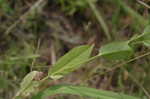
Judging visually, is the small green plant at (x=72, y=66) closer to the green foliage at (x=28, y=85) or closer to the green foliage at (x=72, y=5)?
the green foliage at (x=28, y=85)

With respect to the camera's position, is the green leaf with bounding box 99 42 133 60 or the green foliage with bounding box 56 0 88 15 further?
the green foliage with bounding box 56 0 88 15

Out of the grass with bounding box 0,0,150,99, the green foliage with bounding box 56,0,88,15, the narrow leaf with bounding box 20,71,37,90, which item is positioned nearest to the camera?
the narrow leaf with bounding box 20,71,37,90

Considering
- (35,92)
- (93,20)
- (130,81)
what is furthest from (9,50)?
(35,92)

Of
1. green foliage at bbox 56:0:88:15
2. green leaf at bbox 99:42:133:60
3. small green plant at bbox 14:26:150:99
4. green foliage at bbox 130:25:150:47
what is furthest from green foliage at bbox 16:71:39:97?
green foliage at bbox 56:0:88:15

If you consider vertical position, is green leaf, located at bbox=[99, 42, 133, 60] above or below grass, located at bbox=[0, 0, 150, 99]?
above

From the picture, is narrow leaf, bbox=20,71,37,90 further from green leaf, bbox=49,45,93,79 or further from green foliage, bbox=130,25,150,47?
green foliage, bbox=130,25,150,47

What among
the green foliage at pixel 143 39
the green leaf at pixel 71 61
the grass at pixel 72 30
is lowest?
the grass at pixel 72 30

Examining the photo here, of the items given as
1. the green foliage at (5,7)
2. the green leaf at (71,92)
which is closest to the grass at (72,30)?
the green foliage at (5,7)

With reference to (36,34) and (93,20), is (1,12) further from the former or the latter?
(93,20)

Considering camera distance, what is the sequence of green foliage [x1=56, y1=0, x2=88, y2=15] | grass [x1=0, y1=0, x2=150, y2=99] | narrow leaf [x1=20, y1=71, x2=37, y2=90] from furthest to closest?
green foliage [x1=56, y1=0, x2=88, y2=15] → grass [x1=0, y1=0, x2=150, y2=99] → narrow leaf [x1=20, y1=71, x2=37, y2=90]
